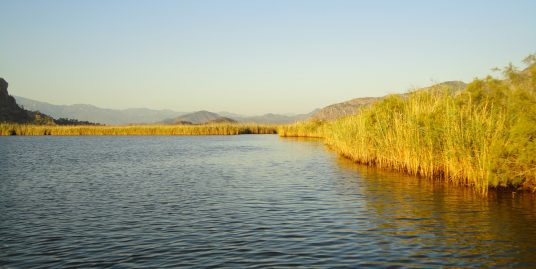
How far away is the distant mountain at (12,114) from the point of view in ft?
452

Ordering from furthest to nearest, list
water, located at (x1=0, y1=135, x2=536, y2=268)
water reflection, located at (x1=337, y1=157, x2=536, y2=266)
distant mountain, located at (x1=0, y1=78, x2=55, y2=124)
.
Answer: distant mountain, located at (x1=0, y1=78, x2=55, y2=124)
water reflection, located at (x1=337, y1=157, x2=536, y2=266)
water, located at (x1=0, y1=135, x2=536, y2=268)

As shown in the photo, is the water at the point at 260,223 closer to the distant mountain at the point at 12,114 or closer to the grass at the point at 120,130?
the grass at the point at 120,130

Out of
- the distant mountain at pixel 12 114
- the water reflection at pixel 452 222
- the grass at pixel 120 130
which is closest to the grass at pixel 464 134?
the water reflection at pixel 452 222

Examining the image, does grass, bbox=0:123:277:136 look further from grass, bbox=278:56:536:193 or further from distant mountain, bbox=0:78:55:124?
grass, bbox=278:56:536:193

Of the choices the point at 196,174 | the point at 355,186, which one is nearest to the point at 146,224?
the point at 355,186

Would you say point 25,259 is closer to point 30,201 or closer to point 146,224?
point 146,224

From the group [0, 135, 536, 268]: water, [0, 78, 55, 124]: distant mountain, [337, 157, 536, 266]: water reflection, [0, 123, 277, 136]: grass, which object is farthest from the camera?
[0, 78, 55, 124]: distant mountain

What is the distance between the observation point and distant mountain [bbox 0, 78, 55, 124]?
138 meters

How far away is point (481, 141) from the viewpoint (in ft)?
56.3

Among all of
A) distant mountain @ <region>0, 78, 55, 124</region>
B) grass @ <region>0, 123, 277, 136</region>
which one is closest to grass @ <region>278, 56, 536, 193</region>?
grass @ <region>0, 123, 277, 136</region>

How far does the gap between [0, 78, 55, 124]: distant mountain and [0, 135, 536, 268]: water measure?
430 ft

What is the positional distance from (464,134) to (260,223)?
9.74 m

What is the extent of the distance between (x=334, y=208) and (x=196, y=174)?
11.9 meters

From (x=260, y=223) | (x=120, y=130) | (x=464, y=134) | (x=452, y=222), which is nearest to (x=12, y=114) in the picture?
(x=120, y=130)
